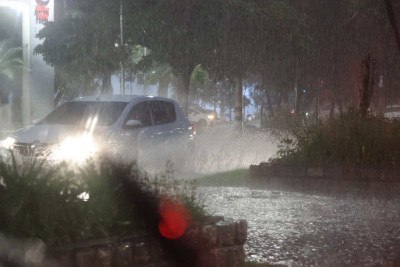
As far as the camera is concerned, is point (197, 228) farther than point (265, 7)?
No

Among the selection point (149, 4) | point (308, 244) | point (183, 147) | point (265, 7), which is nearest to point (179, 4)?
point (149, 4)

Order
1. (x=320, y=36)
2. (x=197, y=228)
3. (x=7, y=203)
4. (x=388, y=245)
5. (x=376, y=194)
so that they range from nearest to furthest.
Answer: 1. (x=7, y=203)
2. (x=197, y=228)
3. (x=388, y=245)
4. (x=376, y=194)
5. (x=320, y=36)

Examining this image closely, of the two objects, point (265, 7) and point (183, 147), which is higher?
point (265, 7)

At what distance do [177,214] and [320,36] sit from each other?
30.9 m

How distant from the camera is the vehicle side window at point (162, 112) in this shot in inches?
613

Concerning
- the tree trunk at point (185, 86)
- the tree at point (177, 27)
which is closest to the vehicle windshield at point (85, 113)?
→ the tree at point (177, 27)

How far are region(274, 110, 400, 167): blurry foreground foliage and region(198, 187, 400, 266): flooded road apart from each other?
1177mm

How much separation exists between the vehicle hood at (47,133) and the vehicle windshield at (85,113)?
20.0 inches

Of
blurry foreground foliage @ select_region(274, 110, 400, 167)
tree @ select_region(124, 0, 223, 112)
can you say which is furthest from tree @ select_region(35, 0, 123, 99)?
blurry foreground foliage @ select_region(274, 110, 400, 167)

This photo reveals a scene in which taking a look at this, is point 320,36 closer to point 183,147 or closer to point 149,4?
point 149,4

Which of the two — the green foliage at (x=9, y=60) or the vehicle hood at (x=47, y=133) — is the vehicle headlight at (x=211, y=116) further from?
the vehicle hood at (x=47, y=133)

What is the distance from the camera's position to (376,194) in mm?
12344

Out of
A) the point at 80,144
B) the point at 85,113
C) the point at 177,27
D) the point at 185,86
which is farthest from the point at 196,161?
the point at 185,86

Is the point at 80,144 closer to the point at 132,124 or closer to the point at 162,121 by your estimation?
the point at 132,124
